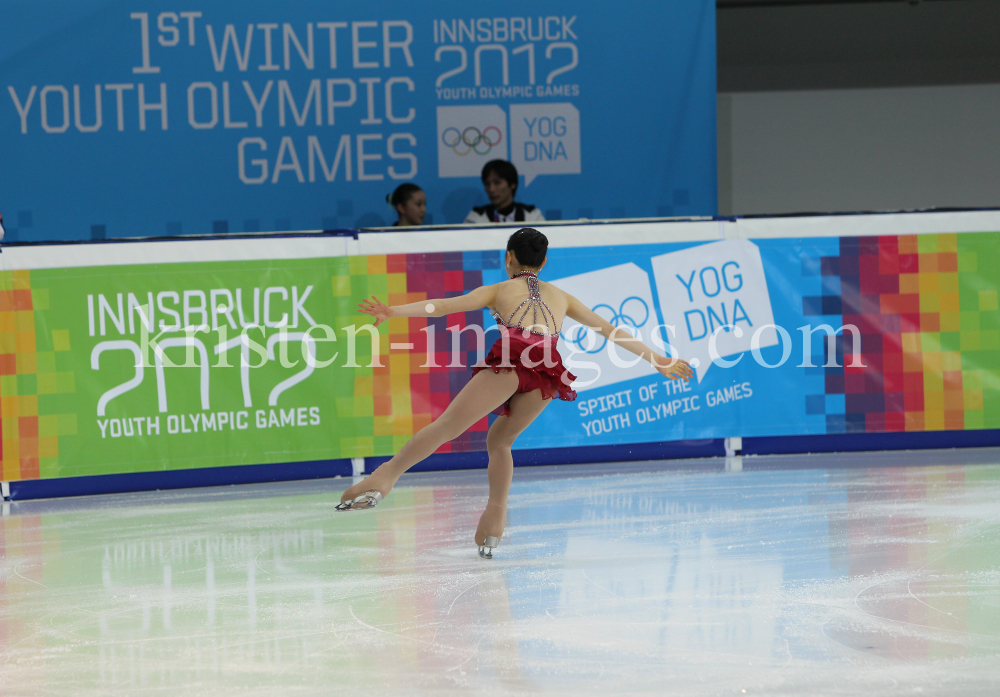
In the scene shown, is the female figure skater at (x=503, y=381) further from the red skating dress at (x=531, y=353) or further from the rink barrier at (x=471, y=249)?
the rink barrier at (x=471, y=249)

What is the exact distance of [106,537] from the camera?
4602mm

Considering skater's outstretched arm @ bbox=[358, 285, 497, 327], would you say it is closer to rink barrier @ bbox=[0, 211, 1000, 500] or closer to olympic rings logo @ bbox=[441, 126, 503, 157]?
rink barrier @ bbox=[0, 211, 1000, 500]

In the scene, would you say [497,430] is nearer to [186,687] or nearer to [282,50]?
[186,687]

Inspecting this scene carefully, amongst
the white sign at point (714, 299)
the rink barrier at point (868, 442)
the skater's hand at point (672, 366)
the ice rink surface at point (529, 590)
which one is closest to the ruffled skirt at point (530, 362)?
the skater's hand at point (672, 366)

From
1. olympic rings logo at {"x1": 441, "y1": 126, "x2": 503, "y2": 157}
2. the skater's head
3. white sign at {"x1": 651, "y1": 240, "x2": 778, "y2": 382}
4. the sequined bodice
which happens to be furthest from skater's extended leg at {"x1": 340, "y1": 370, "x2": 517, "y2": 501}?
olympic rings logo at {"x1": 441, "y1": 126, "x2": 503, "y2": 157}

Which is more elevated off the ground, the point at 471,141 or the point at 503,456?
the point at 471,141

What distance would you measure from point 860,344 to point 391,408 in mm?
2815

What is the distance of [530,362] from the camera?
153 inches

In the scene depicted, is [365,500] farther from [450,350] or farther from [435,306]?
[450,350]

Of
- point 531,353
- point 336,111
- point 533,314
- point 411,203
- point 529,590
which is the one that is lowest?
point 529,590

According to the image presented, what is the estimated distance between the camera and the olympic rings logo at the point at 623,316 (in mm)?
5871

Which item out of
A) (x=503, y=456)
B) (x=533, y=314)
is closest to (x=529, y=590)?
(x=503, y=456)

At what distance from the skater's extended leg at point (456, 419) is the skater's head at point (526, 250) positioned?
0.46 m

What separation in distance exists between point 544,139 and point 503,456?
456 cm
